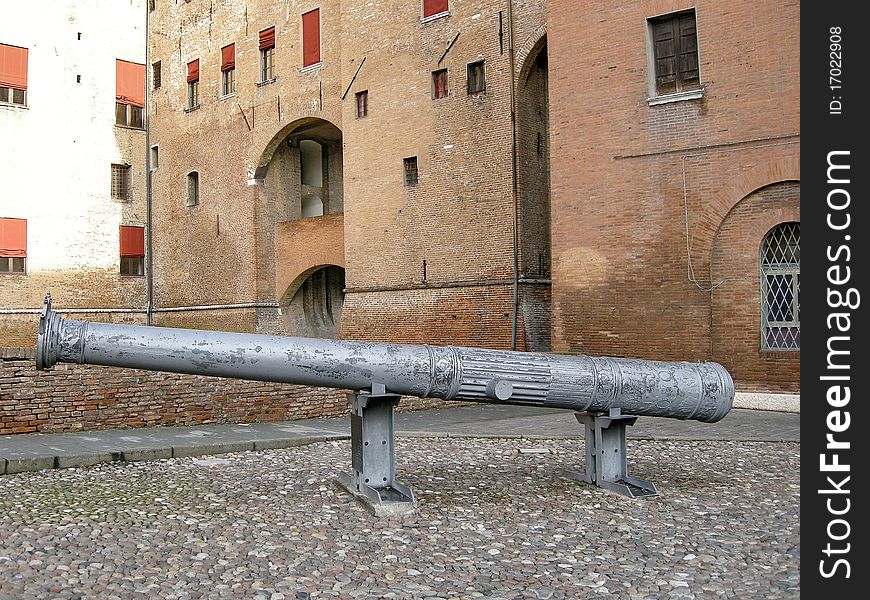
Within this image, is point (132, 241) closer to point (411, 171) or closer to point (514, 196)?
point (411, 171)

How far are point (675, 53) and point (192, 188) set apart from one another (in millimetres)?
17449

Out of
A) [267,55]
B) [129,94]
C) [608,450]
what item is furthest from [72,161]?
[608,450]

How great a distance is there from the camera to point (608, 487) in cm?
686

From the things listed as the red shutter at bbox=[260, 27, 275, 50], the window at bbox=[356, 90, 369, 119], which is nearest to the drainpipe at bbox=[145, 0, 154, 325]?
the red shutter at bbox=[260, 27, 275, 50]

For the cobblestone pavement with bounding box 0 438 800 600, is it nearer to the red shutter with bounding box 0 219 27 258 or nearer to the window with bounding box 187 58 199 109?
the red shutter with bounding box 0 219 27 258

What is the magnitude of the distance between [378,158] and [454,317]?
→ 422 centimetres

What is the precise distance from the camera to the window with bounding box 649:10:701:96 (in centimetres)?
1360

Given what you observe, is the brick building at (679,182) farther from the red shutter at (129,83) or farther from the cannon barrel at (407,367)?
the red shutter at (129,83)

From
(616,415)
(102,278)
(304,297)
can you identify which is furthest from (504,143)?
(102,278)

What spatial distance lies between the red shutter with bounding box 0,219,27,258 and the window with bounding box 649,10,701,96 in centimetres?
1964

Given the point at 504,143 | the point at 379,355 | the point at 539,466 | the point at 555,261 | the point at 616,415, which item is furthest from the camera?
the point at 504,143

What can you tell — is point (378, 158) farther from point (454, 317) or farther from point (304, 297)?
point (304, 297)

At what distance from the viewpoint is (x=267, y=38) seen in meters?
24.5

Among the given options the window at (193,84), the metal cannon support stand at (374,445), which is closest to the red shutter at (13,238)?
the window at (193,84)
